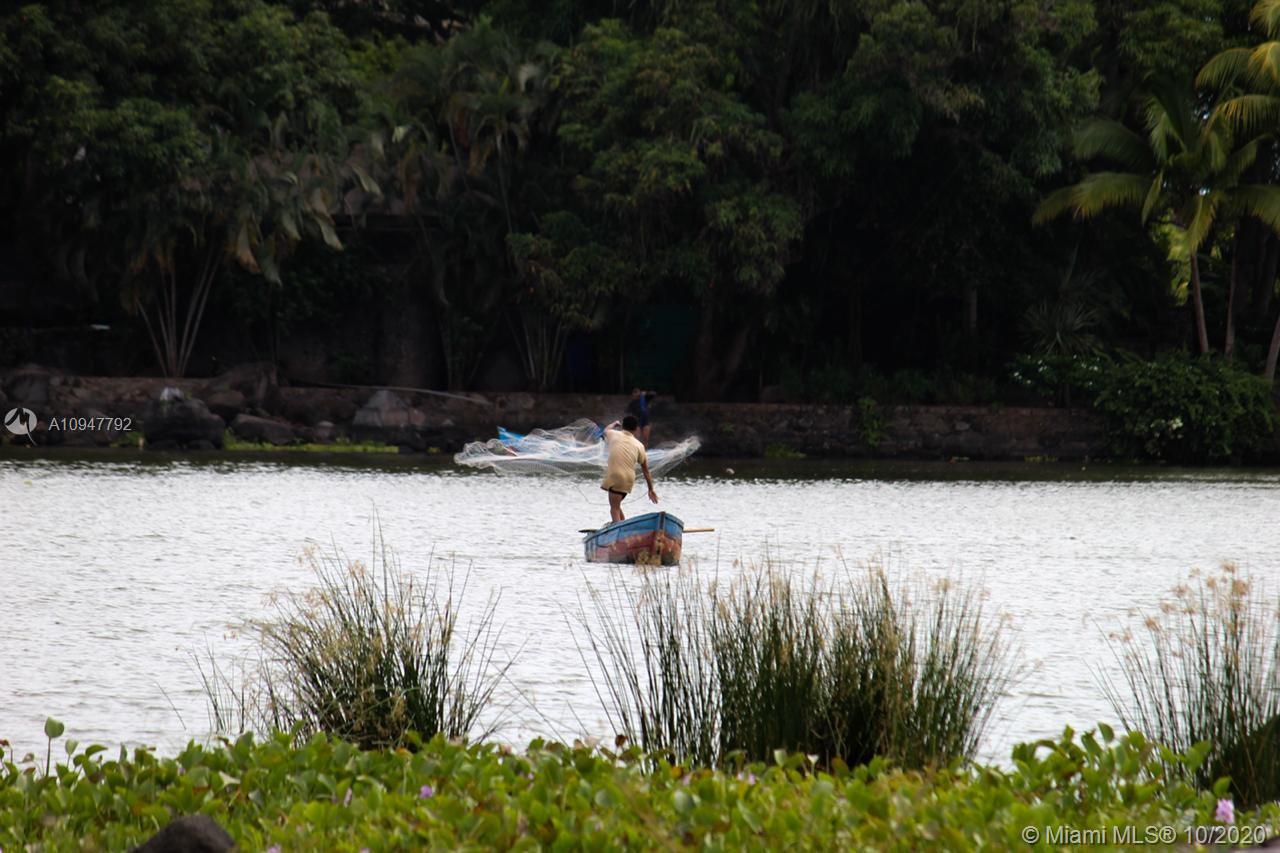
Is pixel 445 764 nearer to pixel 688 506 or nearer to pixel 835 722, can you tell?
pixel 835 722

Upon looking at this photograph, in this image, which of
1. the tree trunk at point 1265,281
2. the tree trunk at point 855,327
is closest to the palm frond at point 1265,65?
the tree trunk at point 1265,281

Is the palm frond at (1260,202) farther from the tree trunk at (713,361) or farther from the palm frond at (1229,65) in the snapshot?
the tree trunk at (713,361)

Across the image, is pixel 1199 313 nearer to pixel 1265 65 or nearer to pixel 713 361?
pixel 1265 65

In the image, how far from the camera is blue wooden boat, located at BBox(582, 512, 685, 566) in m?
13.8

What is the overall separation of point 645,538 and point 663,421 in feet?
59.7

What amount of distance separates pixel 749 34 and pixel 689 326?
25.4 ft

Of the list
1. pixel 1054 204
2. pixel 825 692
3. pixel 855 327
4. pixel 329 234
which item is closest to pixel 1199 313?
pixel 1054 204

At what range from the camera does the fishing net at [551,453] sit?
24156 millimetres

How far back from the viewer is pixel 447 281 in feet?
111

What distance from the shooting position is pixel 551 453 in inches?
992

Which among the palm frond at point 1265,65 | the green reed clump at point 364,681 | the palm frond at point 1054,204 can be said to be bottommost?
the green reed clump at point 364,681

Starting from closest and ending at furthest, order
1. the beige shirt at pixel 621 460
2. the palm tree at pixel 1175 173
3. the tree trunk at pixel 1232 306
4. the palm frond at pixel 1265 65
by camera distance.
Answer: the beige shirt at pixel 621 460
the palm frond at pixel 1265 65
the palm tree at pixel 1175 173
the tree trunk at pixel 1232 306

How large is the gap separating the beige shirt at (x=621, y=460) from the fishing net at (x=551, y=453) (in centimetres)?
610

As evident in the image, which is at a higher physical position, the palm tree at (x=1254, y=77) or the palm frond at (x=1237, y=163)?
the palm tree at (x=1254, y=77)
